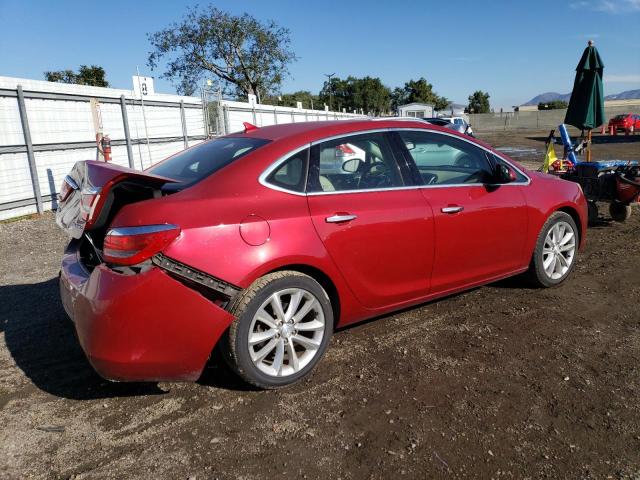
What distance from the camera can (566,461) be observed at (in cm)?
238

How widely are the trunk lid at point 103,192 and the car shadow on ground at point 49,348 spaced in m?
0.97

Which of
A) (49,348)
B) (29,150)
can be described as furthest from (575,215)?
(29,150)

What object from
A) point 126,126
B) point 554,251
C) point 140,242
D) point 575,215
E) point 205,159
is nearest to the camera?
point 140,242

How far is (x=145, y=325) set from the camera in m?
2.62

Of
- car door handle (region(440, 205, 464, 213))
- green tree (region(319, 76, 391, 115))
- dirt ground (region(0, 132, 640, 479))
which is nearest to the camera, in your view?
dirt ground (region(0, 132, 640, 479))

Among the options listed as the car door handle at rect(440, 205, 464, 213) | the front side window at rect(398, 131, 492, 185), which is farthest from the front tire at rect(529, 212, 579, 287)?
the car door handle at rect(440, 205, 464, 213)

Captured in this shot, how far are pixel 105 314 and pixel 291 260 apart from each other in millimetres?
1051

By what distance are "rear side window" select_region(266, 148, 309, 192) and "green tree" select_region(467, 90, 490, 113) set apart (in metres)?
100

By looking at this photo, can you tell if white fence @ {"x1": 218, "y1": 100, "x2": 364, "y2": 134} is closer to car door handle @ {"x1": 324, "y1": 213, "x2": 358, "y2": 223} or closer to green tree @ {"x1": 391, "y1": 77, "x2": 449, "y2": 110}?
car door handle @ {"x1": 324, "y1": 213, "x2": 358, "y2": 223}

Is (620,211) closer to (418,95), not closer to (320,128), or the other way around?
(320,128)

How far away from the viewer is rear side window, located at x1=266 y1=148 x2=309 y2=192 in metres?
Result: 3.08

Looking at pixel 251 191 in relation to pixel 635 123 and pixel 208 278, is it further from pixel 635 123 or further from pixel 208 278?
pixel 635 123

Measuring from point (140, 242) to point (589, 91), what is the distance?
10074mm

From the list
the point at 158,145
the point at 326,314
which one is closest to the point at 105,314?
the point at 326,314
